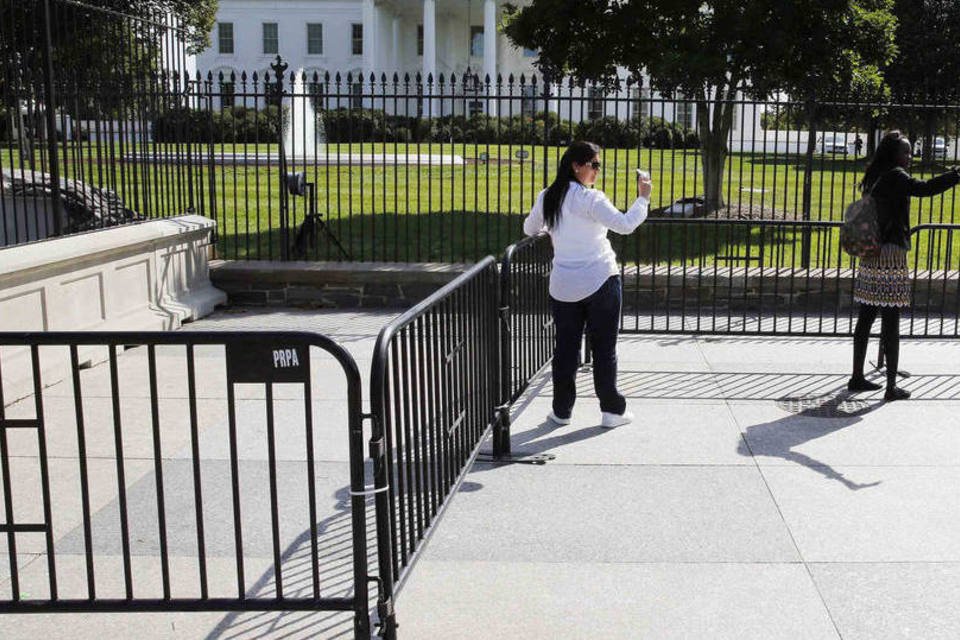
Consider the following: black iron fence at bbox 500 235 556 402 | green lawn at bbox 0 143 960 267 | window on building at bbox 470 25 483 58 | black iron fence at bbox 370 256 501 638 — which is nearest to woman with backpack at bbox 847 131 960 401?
green lawn at bbox 0 143 960 267

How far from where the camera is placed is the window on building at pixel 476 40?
Answer: 246ft

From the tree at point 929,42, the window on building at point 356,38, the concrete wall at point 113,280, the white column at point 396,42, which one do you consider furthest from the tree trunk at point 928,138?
the window on building at point 356,38

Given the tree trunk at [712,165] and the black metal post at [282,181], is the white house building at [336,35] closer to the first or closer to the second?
the tree trunk at [712,165]

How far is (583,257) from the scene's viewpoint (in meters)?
6.33

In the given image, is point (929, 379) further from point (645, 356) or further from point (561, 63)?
point (561, 63)

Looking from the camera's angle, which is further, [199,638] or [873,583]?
[873,583]

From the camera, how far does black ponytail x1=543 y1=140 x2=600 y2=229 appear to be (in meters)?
6.18

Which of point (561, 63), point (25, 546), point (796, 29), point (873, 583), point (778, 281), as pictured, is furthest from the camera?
point (561, 63)

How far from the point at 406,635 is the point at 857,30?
13924 mm

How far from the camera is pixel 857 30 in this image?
50.6 ft

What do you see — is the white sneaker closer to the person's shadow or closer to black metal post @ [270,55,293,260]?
the person's shadow

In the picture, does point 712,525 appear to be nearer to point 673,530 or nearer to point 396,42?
point 673,530

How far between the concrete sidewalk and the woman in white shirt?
0.50 meters

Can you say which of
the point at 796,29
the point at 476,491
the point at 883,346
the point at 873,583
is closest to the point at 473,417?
the point at 476,491
